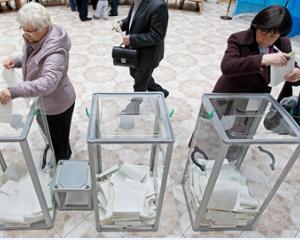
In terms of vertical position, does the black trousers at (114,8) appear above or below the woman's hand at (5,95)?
below

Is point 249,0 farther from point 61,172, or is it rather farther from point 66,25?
point 61,172

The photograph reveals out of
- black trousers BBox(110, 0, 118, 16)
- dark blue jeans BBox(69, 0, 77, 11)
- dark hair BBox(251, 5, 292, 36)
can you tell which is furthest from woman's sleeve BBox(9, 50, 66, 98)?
dark blue jeans BBox(69, 0, 77, 11)

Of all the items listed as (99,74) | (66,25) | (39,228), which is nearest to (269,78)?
(39,228)

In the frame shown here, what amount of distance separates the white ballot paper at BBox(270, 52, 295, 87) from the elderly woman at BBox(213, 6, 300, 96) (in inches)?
1.0

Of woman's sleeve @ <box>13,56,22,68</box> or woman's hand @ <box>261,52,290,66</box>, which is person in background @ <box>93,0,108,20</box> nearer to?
woman's sleeve @ <box>13,56,22,68</box>

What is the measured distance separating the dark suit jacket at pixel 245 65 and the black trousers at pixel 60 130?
0.96 m

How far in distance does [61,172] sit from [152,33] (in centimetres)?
108

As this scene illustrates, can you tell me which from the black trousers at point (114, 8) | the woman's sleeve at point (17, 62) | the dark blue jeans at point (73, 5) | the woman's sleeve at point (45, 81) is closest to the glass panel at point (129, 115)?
the woman's sleeve at point (45, 81)

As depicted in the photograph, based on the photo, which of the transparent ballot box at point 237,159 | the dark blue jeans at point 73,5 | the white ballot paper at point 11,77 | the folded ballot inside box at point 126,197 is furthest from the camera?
the dark blue jeans at point 73,5

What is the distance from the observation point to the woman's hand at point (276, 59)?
1273 mm

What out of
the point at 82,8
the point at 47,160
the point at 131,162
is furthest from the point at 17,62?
the point at 82,8

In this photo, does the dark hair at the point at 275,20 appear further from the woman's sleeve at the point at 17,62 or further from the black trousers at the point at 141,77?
the woman's sleeve at the point at 17,62

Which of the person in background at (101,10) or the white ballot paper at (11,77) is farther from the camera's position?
the person in background at (101,10)

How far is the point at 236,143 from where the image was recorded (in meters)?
1.19
